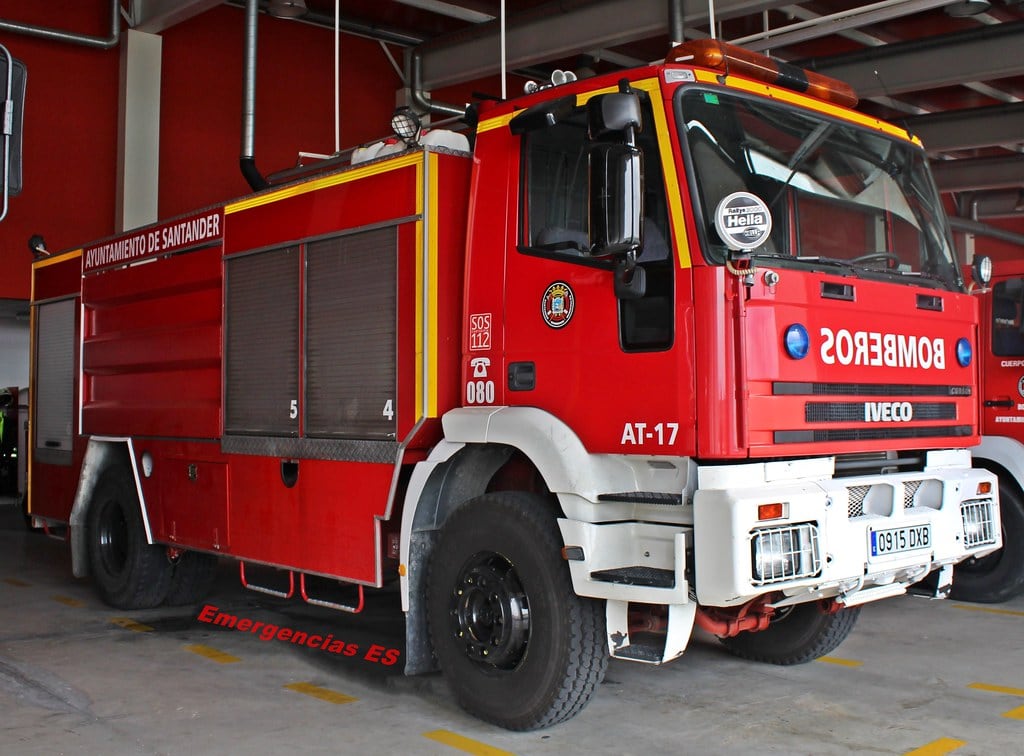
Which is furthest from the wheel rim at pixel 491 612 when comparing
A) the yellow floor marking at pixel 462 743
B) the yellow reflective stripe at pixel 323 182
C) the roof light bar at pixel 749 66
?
the roof light bar at pixel 749 66

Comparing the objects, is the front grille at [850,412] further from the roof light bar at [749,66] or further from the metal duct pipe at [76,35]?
the metal duct pipe at [76,35]

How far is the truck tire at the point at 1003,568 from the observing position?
7180 millimetres

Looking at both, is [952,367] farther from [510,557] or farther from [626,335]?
[510,557]

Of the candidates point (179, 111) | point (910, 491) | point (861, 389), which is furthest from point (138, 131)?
point (910, 491)

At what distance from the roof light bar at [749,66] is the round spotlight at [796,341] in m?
1.09

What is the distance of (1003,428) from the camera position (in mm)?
7332

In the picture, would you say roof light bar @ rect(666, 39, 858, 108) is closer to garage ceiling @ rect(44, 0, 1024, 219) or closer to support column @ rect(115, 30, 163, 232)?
garage ceiling @ rect(44, 0, 1024, 219)

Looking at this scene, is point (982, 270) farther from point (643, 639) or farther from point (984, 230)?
point (984, 230)

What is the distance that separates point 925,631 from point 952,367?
2297 mm

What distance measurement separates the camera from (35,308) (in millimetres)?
8469

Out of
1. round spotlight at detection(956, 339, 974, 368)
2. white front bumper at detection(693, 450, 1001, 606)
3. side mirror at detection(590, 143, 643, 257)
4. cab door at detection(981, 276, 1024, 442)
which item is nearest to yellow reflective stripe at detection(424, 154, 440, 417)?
side mirror at detection(590, 143, 643, 257)

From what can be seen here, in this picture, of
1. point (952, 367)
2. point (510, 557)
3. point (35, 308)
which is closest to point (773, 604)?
point (510, 557)

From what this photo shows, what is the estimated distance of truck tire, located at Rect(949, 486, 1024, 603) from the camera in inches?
283

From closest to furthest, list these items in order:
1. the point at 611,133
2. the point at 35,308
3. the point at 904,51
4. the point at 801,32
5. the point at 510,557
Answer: the point at 611,133
the point at 510,557
the point at 35,308
the point at 801,32
the point at 904,51
